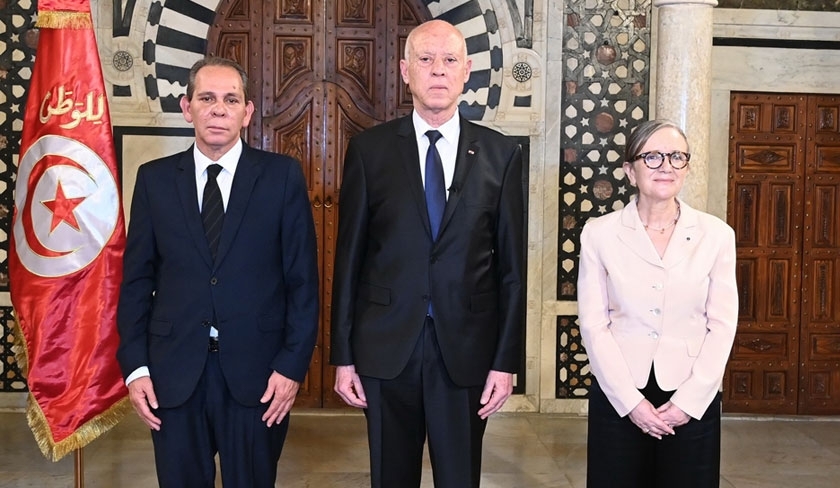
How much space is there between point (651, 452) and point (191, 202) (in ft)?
5.18

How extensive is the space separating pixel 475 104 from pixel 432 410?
10.9ft

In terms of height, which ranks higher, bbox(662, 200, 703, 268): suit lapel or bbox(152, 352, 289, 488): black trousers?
bbox(662, 200, 703, 268): suit lapel

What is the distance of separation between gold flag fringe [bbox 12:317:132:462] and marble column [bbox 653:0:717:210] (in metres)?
3.14

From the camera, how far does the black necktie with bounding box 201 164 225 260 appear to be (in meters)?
2.88

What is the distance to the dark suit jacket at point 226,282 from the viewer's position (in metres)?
2.84

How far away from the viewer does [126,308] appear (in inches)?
114

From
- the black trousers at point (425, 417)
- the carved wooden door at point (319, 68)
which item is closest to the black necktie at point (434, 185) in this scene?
the black trousers at point (425, 417)

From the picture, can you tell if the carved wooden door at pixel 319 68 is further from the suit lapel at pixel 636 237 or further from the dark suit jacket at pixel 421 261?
the suit lapel at pixel 636 237

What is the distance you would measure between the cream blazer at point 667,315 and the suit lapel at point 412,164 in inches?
22.2

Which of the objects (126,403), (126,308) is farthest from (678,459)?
(126,403)

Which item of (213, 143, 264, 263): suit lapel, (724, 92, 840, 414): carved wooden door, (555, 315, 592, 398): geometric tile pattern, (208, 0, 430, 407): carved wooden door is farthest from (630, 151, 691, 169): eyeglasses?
(724, 92, 840, 414): carved wooden door

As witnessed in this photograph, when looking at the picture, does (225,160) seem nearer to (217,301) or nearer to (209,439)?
(217,301)

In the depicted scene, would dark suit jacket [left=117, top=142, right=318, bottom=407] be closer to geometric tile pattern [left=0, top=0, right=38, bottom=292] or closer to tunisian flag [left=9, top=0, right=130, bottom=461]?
tunisian flag [left=9, top=0, right=130, bottom=461]

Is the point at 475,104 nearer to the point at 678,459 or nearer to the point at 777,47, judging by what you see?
the point at 777,47
